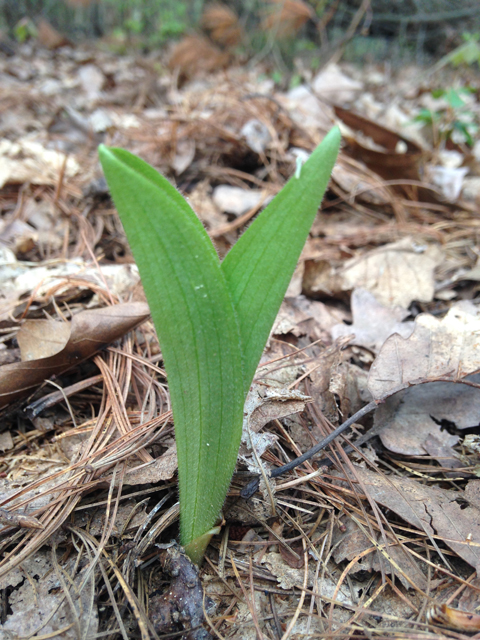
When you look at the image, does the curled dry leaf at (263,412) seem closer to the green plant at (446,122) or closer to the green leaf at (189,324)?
the green leaf at (189,324)

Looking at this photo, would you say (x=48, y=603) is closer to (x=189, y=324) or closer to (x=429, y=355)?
(x=189, y=324)

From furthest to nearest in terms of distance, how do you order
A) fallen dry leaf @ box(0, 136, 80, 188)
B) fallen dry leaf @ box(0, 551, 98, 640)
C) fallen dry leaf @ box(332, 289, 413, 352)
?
fallen dry leaf @ box(0, 136, 80, 188)
fallen dry leaf @ box(332, 289, 413, 352)
fallen dry leaf @ box(0, 551, 98, 640)

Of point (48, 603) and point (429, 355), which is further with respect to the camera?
point (429, 355)

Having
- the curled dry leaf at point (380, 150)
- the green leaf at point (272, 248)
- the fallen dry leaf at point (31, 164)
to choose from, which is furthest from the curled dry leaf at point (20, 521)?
the curled dry leaf at point (380, 150)

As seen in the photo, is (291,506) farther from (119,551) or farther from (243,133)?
(243,133)

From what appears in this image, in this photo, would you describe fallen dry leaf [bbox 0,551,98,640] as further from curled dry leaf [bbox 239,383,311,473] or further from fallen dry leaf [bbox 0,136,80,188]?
fallen dry leaf [bbox 0,136,80,188]

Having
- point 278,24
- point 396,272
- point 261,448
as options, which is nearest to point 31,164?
point 396,272

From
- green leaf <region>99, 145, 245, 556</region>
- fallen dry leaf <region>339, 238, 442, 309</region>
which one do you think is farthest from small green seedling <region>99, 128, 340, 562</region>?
fallen dry leaf <region>339, 238, 442, 309</region>
